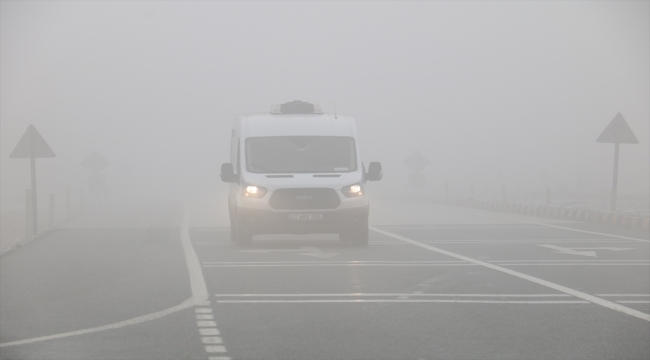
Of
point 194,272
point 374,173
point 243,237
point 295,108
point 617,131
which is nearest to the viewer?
point 194,272

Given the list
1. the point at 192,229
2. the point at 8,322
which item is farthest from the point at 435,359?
the point at 192,229

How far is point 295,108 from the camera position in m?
19.8

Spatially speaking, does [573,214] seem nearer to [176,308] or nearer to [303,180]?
[303,180]

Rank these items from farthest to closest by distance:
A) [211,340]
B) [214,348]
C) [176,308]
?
[176,308], [211,340], [214,348]

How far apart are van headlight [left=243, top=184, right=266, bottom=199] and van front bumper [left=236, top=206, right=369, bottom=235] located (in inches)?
11.4

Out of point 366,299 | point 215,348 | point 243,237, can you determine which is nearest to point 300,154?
point 243,237

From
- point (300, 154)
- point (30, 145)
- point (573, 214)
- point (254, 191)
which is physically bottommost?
point (573, 214)

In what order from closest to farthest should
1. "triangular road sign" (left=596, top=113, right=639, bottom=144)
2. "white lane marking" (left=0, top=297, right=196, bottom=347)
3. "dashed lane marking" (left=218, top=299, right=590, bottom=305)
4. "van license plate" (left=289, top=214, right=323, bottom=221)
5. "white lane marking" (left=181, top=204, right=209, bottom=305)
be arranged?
"white lane marking" (left=0, top=297, right=196, bottom=347) < "dashed lane marking" (left=218, top=299, right=590, bottom=305) < "white lane marking" (left=181, top=204, right=209, bottom=305) < "van license plate" (left=289, top=214, right=323, bottom=221) < "triangular road sign" (left=596, top=113, right=639, bottom=144)

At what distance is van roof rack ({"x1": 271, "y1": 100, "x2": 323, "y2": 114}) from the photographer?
773 inches

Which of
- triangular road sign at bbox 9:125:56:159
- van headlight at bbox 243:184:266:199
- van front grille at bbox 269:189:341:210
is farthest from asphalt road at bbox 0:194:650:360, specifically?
triangular road sign at bbox 9:125:56:159

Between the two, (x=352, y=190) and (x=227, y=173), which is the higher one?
(x=227, y=173)

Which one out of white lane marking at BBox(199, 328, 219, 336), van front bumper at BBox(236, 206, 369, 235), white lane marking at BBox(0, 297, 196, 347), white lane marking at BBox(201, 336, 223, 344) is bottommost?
white lane marking at BBox(0, 297, 196, 347)

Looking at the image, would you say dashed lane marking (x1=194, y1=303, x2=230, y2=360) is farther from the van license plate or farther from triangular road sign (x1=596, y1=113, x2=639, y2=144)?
triangular road sign (x1=596, y1=113, x2=639, y2=144)

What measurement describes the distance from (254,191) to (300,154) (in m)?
1.29
